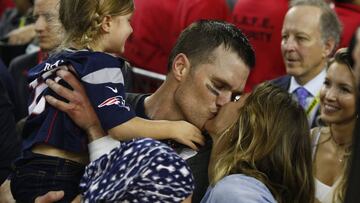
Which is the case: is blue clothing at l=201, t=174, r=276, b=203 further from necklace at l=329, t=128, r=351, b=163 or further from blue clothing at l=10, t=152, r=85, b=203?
necklace at l=329, t=128, r=351, b=163

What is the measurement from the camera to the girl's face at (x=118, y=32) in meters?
2.96

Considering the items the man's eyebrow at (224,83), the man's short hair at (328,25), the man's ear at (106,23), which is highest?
the man's ear at (106,23)

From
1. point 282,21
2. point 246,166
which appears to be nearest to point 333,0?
point 282,21

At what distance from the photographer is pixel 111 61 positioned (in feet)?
9.41

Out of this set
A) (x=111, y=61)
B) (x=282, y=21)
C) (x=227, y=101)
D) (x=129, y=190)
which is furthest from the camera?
(x=282, y=21)

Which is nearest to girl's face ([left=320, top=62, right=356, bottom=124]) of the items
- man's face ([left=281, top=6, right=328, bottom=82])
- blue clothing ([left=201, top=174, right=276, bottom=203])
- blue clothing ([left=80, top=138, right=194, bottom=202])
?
man's face ([left=281, top=6, right=328, bottom=82])

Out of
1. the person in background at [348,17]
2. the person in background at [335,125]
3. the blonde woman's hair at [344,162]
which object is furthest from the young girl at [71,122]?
the person in background at [348,17]

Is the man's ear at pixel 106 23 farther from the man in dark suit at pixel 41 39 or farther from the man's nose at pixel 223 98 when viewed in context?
the man's nose at pixel 223 98

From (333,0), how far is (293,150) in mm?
2763

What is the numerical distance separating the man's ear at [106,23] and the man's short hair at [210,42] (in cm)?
39

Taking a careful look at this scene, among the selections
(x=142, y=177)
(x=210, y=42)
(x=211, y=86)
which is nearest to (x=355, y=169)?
(x=142, y=177)

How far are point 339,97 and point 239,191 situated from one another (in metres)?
1.49

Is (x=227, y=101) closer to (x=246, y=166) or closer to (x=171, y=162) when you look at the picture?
(x=246, y=166)

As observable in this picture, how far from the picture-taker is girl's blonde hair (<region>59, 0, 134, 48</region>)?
9.54ft
